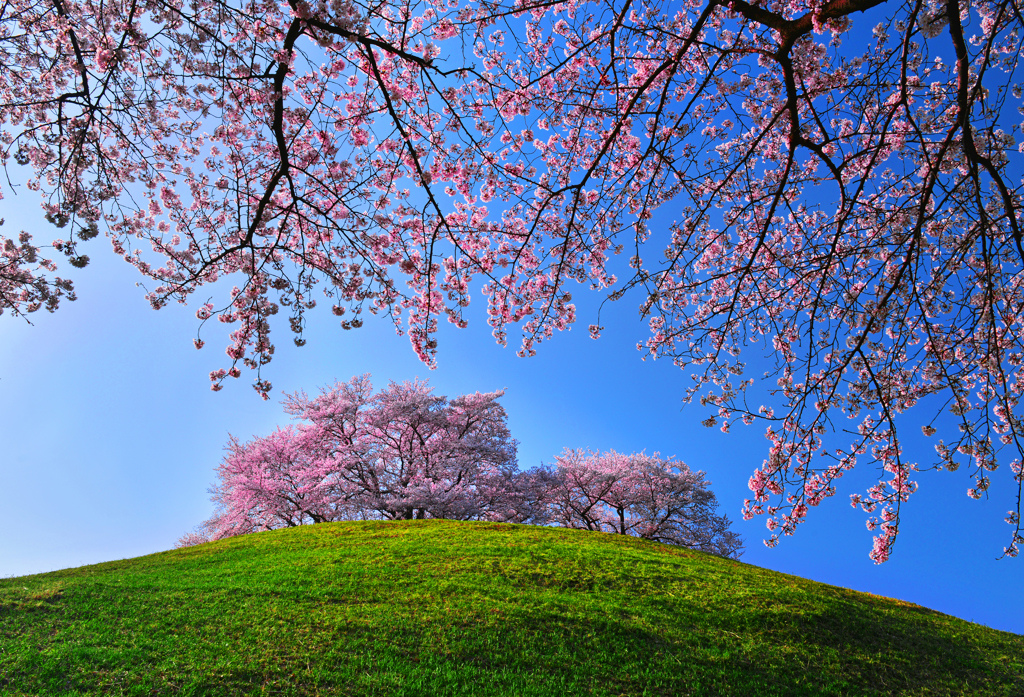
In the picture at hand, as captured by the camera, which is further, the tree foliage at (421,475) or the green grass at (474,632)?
the tree foliage at (421,475)

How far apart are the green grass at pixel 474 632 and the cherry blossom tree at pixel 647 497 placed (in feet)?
32.9

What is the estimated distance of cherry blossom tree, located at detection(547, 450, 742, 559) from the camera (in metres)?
21.8

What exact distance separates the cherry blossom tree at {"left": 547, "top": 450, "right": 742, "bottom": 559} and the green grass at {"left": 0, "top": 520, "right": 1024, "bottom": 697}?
1004cm

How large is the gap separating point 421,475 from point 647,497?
1021cm

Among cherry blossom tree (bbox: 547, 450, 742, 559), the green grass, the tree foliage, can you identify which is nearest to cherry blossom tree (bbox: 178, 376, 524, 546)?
the tree foliage

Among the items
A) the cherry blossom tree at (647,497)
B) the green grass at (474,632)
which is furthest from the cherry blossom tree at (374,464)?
the green grass at (474,632)

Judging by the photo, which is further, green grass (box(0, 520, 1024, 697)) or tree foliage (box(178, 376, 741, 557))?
tree foliage (box(178, 376, 741, 557))

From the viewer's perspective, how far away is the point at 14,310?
7.91 metres

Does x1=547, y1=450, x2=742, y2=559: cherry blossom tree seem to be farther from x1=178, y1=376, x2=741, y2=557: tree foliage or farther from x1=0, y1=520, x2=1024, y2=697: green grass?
x1=0, y1=520, x2=1024, y2=697: green grass

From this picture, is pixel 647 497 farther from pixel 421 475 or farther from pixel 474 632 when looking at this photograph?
pixel 474 632

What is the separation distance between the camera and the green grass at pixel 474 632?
238 inches

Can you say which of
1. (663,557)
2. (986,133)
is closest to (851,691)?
(663,557)

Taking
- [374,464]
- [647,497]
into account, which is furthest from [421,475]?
[647,497]

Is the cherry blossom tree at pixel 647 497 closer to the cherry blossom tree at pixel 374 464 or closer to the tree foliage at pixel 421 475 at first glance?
the tree foliage at pixel 421 475
